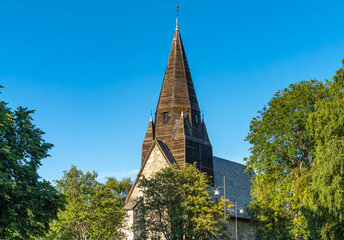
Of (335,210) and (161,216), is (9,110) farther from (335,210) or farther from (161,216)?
(335,210)

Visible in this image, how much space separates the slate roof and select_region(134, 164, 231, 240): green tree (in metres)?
10.0

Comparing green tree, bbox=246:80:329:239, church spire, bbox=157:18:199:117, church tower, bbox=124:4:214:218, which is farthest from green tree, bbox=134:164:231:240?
church spire, bbox=157:18:199:117

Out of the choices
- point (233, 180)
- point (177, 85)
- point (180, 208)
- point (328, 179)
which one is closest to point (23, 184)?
point (180, 208)

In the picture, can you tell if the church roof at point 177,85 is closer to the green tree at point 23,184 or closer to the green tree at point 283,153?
the green tree at point 283,153

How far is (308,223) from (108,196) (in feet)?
48.9

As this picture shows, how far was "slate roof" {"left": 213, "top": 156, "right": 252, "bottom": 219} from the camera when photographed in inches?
1617

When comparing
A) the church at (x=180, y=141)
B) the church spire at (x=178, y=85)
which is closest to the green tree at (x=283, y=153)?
the church at (x=180, y=141)

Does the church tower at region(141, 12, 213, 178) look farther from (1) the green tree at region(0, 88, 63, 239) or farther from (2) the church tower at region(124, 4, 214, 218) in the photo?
(1) the green tree at region(0, 88, 63, 239)

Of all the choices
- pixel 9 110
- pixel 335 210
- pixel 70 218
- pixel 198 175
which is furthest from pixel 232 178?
pixel 9 110

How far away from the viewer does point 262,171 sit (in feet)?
94.6

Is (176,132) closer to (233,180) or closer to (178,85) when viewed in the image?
(178,85)

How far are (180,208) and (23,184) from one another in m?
10.8

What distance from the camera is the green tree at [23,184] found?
20.2 metres

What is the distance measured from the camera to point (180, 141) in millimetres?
38562
